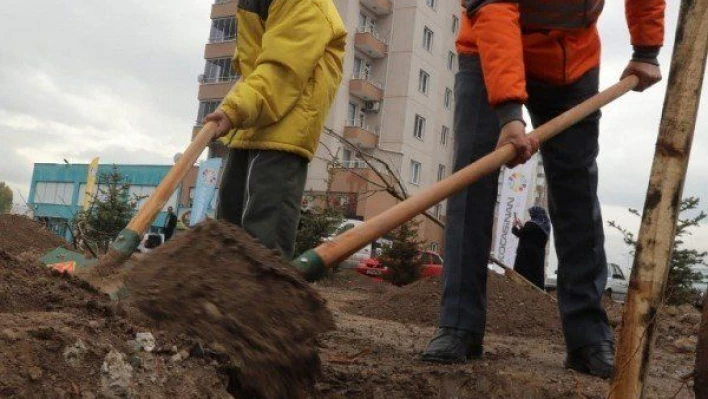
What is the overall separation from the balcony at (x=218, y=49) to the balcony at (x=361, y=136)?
7654mm

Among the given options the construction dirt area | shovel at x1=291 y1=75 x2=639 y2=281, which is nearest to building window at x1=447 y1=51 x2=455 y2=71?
the construction dirt area

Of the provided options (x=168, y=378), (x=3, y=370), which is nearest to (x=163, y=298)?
(x=168, y=378)

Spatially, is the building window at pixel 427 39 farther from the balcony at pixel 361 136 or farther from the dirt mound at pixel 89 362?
the dirt mound at pixel 89 362

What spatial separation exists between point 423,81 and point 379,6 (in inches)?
174

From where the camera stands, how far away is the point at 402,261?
1606 cm

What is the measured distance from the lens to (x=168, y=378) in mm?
1948

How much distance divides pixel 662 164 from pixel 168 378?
1476 millimetres

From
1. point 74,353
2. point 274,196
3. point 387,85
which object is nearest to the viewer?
point 74,353

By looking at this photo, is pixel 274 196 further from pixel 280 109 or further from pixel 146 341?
pixel 146 341

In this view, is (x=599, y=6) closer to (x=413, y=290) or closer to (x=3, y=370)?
(x=3, y=370)

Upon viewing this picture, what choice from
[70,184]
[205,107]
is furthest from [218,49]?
[70,184]

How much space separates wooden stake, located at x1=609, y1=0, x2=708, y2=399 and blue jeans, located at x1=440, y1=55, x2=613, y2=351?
1019mm

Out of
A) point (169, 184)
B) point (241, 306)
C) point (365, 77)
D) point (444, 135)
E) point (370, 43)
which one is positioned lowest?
point (241, 306)

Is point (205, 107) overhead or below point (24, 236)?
overhead
